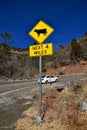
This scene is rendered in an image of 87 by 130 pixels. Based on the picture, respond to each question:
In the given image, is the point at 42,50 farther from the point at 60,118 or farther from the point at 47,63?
the point at 47,63

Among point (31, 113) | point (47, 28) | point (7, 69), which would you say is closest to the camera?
point (47, 28)

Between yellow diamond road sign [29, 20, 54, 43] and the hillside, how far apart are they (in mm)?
62845

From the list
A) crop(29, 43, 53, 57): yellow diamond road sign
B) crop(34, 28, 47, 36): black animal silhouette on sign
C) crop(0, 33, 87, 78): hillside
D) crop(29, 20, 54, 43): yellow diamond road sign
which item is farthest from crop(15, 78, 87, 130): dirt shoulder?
crop(0, 33, 87, 78): hillside

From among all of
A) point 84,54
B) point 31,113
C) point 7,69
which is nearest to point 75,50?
point 84,54

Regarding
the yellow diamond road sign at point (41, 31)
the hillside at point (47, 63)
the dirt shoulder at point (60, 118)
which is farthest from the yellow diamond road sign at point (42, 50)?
the hillside at point (47, 63)

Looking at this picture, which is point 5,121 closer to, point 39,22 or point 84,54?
point 39,22

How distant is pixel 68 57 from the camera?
96.2 metres

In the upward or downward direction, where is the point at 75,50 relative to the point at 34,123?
upward

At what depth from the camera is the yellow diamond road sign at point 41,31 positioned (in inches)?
362

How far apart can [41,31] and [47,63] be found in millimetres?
83565

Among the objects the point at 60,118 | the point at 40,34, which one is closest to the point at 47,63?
the point at 40,34

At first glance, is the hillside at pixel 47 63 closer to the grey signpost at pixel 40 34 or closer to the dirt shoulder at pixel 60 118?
the dirt shoulder at pixel 60 118

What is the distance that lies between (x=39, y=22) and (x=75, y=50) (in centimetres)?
8138

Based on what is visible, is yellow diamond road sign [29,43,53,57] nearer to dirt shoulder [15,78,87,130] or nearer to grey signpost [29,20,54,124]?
grey signpost [29,20,54,124]
